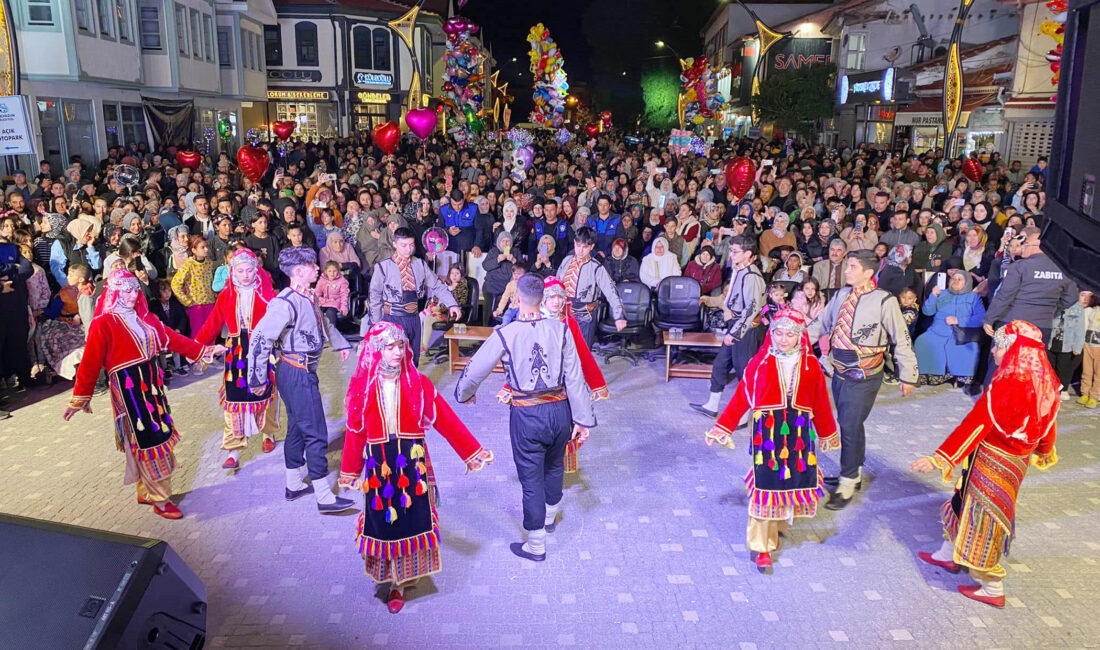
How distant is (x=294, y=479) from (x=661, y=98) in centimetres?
5618

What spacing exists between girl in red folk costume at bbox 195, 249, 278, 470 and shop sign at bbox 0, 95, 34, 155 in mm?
3479

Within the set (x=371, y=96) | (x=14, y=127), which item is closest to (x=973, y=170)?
(x=14, y=127)

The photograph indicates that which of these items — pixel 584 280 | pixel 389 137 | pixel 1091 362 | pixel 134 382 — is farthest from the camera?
pixel 389 137

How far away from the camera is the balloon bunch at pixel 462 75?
84.1 feet

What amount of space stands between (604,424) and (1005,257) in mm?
4729

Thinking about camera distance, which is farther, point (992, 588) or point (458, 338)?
point (458, 338)

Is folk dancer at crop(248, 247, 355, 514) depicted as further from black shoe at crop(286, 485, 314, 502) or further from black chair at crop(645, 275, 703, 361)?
black chair at crop(645, 275, 703, 361)

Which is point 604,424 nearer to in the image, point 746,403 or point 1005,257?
point 746,403

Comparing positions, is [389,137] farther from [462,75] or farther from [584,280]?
[584,280]

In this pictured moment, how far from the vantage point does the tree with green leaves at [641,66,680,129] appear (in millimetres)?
56125

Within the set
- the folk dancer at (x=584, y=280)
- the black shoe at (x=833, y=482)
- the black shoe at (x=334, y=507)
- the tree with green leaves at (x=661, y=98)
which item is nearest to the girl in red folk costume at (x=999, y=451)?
the black shoe at (x=833, y=482)

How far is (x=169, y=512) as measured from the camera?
560 cm

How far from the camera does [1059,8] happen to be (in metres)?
18.2

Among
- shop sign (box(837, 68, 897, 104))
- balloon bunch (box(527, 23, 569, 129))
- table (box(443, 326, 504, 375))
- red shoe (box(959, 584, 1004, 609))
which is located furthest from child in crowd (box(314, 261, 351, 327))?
shop sign (box(837, 68, 897, 104))
